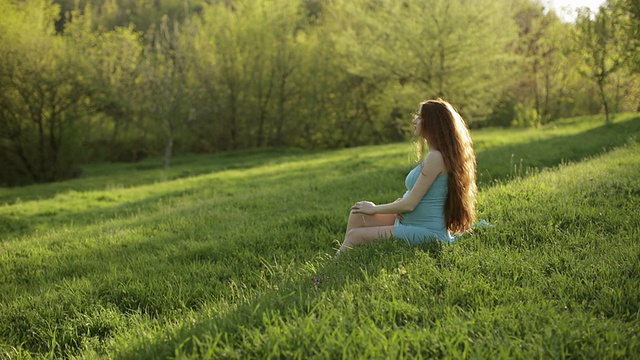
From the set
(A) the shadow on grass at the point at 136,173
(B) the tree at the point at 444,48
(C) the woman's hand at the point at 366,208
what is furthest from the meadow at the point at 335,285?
(B) the tree at the point at 444,48

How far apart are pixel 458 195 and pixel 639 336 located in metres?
2.06

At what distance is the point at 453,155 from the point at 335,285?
186cm

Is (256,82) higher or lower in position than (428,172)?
higher

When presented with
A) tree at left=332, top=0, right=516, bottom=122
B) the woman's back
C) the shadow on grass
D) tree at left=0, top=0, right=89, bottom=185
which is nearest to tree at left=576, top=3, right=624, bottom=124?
tree at left=332, top=0, right=516, bottom=122

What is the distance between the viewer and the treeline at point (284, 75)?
900 inches

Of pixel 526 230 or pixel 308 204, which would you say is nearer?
pixel 526 230

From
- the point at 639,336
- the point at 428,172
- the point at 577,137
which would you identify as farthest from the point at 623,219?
the point at 577,137

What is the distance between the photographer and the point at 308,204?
854 centimetres

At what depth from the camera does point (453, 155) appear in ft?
14.8

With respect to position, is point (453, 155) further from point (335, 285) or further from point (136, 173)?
point (136, 173)

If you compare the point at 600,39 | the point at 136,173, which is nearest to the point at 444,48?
the point at 600,39

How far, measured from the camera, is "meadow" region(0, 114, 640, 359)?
277 centimetres

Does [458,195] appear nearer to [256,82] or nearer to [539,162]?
[539,162]

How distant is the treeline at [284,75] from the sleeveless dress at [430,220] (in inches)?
669
